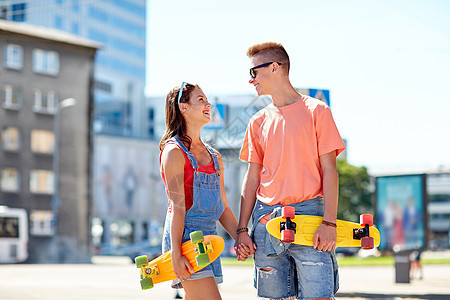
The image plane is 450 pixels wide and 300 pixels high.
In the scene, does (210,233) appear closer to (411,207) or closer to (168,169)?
(168,169)

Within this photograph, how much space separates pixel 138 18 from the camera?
11338 cm

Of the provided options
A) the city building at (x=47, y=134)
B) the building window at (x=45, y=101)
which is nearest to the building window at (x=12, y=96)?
the city building at (x=47, y=134)

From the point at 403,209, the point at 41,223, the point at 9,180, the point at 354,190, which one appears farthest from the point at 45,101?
the point at 354,190

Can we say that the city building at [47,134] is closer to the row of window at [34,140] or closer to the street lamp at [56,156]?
the row of window at [34,140]

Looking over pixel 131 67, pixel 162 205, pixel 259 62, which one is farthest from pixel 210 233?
pixel 131 67

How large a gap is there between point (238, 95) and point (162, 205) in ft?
220

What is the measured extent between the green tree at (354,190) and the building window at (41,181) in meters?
31.4

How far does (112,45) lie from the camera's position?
10669 centimetres

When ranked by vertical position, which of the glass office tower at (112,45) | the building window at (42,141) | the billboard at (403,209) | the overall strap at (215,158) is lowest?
the billboard at (403,209)

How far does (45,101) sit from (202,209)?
4609cm

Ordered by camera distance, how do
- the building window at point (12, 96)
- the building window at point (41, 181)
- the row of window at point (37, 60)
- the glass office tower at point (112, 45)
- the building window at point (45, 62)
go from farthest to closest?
the glass office tower at point (112, 45)
the building window at point (41, 181)
the building window at point (45, 62)
the row of window at point (37, 60)
the building window at point (12, 96)

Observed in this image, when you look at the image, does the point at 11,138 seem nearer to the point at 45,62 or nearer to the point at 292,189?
the point at 45,62

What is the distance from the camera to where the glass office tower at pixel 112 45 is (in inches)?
3873

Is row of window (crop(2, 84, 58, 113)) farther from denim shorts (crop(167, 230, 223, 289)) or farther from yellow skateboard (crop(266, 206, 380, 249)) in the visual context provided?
yellow skateboard (crop(266, 206, 380, 249))
